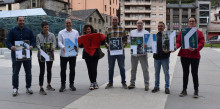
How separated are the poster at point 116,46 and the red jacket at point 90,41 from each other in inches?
15.5

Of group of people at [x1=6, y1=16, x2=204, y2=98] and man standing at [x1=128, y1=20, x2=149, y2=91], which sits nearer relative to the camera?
group of people at [x1=6, y1=16, x2=204, y2=98]

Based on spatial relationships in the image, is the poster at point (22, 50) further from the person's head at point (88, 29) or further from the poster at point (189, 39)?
the poster at point (189, 39)

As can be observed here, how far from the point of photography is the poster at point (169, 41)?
536 centimetres

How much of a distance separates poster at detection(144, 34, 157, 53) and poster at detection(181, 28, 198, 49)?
28.4 inches

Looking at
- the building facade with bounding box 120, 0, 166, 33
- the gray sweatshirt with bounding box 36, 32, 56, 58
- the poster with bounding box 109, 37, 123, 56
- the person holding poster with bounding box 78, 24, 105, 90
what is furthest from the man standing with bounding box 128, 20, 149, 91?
the building facade with bounding box 120, 0, 166, 33

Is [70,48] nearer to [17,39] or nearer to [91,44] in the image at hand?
[91,44]

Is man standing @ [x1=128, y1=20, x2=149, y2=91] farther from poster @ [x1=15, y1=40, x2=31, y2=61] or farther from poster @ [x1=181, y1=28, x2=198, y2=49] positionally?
poster @ [x1=15, y1=40, x2=31, y2=61]

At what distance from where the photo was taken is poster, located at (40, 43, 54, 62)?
5.68 meters

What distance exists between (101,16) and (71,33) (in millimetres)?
45605

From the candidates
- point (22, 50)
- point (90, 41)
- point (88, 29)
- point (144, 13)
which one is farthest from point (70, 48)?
point (144, 13)

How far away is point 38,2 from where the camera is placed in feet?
141

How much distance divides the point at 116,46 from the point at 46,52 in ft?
6.23

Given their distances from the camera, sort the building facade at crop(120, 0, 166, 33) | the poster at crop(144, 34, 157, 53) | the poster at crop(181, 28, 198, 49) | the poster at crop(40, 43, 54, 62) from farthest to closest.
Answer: the building facade at crop(120, 0, 166, 33)
the poster at crop(40, 43, 54, 62)
the poster at crop(144, 34, 157, 53)
the poster at crop(181, 28, 198, 49)

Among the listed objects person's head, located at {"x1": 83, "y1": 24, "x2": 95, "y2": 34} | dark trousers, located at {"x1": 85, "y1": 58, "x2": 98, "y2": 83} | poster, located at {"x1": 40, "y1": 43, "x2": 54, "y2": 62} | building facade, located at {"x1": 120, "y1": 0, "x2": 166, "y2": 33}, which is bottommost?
dark trousers, located at {"x1": 85, "y1": 58, "x2": 98, "y2": 83}
